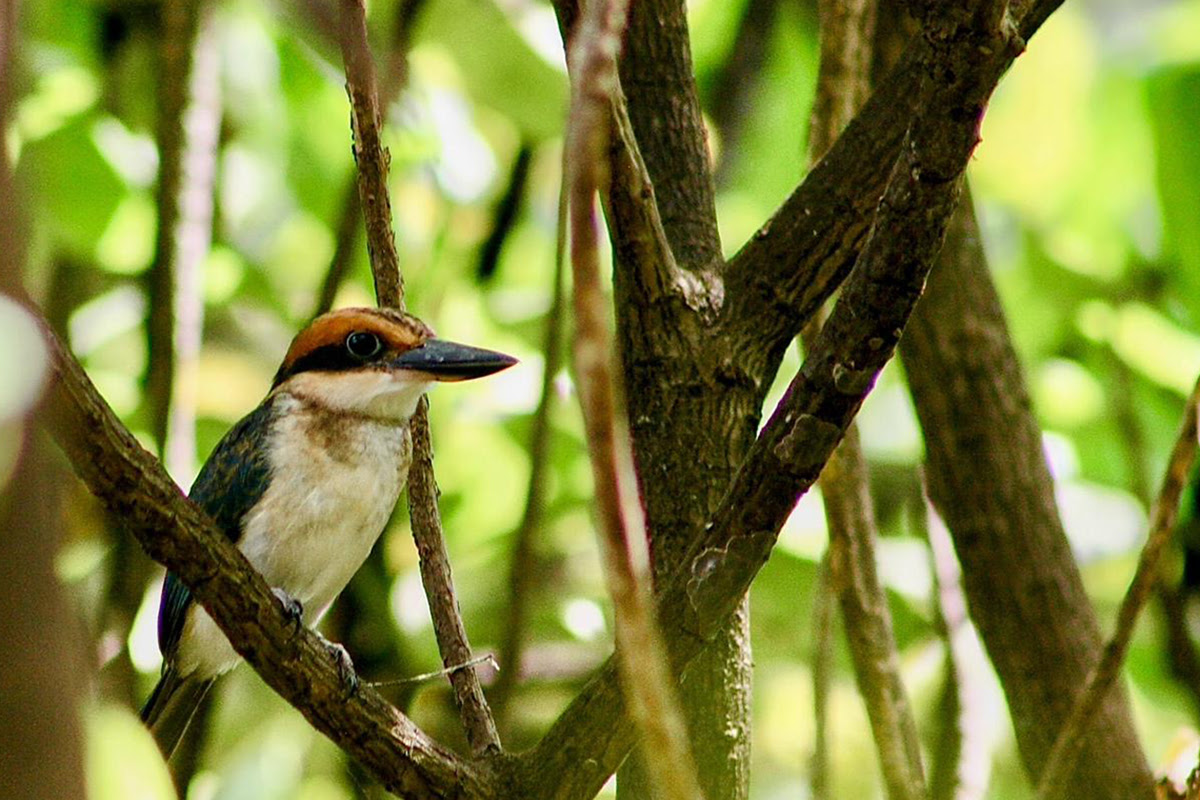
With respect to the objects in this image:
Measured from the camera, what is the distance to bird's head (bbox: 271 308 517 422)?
265 centimetres

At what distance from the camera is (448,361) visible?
2656 millimetres

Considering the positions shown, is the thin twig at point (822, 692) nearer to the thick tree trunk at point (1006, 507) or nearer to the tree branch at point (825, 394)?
the thick tree trunk at point (1006, 507)

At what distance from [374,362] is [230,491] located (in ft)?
1.06

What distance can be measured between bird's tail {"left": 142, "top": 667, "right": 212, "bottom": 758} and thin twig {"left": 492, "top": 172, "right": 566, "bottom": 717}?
1.80ft

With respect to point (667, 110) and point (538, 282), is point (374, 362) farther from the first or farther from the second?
point (538, 282)

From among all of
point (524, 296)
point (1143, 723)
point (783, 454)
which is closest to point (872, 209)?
point (783, 454)

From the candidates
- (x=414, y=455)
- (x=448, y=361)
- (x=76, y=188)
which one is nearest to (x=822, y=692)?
(x=414, y=455)

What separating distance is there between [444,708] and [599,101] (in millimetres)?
2452

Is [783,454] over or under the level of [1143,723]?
over

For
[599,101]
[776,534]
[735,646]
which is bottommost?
[735,646]

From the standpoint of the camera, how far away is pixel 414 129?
3289 millimetres

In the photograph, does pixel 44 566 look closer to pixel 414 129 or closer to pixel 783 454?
pixel 783 454

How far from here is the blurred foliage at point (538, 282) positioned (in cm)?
334

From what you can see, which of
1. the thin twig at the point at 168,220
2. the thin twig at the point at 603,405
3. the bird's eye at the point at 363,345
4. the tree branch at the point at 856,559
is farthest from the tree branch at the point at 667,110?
the thin twig at the point at 168,220
